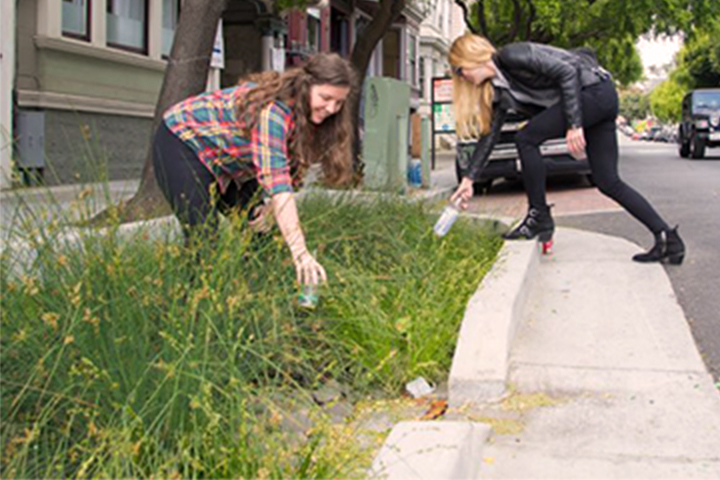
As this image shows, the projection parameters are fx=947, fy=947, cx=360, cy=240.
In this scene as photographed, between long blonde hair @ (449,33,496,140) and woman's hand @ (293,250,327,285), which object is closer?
woman's hand @ (293,250,327,285)

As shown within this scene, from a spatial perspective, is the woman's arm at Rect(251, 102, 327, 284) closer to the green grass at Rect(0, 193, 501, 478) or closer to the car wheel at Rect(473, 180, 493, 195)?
the green grass at Rect(0, 193, 501, 478)

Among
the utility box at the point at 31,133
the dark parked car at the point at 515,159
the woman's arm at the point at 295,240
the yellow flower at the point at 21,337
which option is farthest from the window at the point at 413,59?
the yellow flower at the point at 21,337

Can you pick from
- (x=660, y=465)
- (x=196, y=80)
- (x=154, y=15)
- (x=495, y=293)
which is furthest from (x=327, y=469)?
(x=154, y=15)

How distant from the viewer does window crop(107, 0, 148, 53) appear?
15336mm

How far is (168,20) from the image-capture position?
1745cm

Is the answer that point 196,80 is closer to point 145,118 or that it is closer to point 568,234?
point 568,234

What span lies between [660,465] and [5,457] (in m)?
2.03

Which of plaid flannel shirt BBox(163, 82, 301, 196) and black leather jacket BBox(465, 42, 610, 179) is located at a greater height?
black leather jacket BBox(465, 42, 610, 179)

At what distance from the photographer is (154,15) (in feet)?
54.2

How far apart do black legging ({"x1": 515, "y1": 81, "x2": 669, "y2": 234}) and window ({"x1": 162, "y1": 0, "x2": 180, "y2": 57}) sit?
12.3m

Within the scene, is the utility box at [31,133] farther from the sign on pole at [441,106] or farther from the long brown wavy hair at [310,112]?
the sign on pole at [441,106]

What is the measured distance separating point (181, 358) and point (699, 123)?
82.8 feet

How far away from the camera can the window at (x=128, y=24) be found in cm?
1534

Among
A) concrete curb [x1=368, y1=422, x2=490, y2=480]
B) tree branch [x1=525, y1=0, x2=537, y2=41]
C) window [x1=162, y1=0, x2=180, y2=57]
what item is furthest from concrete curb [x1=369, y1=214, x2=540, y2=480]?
tree branch [x1=525, y1=0, x2=537, y2=41]
